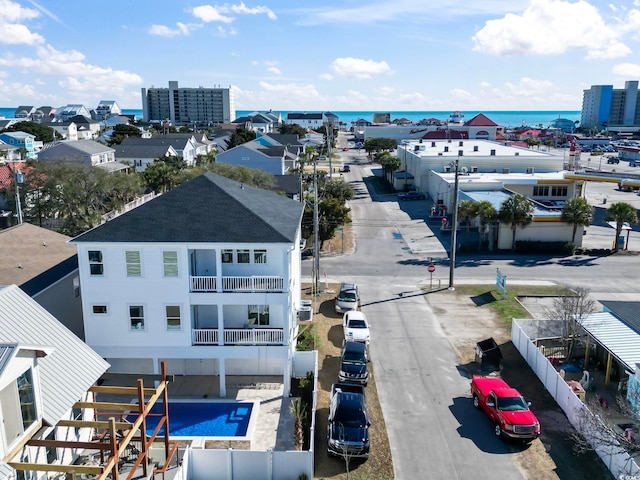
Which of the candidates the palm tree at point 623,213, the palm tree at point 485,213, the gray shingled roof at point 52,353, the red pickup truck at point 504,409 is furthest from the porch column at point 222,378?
the palm tree at point 623,213

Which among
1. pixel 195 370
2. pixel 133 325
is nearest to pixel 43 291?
pixel 133 325

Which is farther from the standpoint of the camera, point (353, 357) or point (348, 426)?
point (353, 357)

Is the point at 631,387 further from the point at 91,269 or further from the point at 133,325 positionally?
the point at 91,269

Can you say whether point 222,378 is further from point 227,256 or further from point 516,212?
point 516,212

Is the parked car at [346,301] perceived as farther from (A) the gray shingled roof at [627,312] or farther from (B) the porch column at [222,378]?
(A) the gray shingled roof at [627,312]

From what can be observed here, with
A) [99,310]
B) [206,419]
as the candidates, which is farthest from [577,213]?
[99,310]
